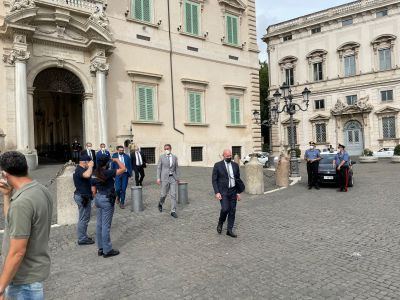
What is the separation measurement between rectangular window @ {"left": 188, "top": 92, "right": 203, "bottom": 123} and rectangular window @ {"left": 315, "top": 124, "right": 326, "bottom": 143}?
26.3m

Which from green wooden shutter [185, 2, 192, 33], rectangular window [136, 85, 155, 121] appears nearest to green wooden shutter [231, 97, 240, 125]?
green wooden shutter [185, 2, 192, 33]

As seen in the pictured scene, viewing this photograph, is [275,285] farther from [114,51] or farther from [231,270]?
[114,51]

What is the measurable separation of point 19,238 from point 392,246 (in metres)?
6.00

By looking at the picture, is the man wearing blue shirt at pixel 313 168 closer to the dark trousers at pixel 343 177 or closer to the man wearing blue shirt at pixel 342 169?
the man wearing blue shirt at pixel 342 169

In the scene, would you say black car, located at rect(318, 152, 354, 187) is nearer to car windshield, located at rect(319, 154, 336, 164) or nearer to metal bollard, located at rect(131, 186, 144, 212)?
car windshield, located at rect(319, 154, 336, 164)

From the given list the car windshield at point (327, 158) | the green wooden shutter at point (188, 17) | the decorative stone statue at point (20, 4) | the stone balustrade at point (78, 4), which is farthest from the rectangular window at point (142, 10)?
the car windshield at point (327, 158)

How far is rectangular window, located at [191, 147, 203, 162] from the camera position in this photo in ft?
77.1

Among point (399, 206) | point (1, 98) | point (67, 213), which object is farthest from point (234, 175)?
point (1, 98)

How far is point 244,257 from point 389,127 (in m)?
40.5

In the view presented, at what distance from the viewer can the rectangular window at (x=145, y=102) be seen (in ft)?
68.2

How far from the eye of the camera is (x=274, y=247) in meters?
6.28

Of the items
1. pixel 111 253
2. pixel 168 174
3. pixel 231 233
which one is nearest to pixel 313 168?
pixel 168 174

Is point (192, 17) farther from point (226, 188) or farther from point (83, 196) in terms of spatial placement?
point (83, 196)

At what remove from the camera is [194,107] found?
23422 millimetres
